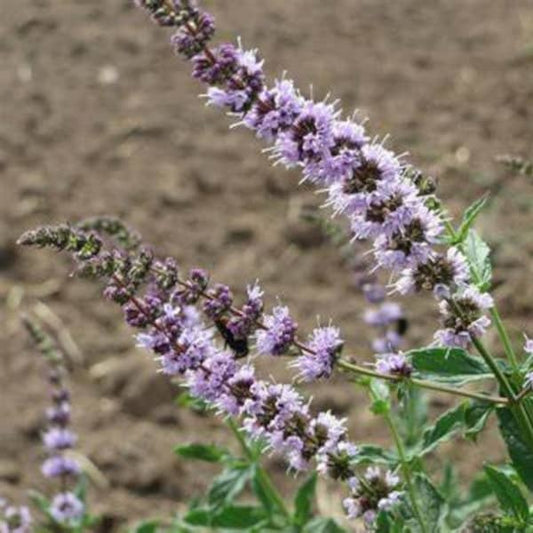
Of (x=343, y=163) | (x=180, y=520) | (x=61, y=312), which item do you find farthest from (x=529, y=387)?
(x=61, y=312)

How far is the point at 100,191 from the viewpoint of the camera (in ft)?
21.4

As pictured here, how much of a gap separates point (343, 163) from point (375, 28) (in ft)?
17.3

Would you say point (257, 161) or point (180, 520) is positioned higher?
point (257, 161)

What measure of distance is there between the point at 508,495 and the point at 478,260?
507 mm

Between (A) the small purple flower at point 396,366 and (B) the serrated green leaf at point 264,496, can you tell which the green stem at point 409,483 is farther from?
(B) the serrated green leaf at point 264,496

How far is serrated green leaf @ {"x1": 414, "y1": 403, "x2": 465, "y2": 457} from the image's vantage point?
112 inches

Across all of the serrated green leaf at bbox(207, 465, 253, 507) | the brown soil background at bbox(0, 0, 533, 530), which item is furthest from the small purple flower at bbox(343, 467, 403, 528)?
the brown soil background at bbox(0, 0, 533, 530)

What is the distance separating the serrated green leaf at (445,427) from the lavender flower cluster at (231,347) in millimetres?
281

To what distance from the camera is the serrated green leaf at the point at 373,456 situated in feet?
9.15

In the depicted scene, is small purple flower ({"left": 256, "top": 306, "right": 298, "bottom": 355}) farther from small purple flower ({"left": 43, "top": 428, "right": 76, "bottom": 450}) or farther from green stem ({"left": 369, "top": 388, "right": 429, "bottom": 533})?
small purple flower ({"left": 43, "top": 428, "right": 76, "bottom": 450})

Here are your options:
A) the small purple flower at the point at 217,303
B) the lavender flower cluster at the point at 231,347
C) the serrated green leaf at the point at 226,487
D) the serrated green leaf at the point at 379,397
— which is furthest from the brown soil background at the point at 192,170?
the small purple flower at the point at 217,303

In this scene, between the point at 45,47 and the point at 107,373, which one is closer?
the point at 107,373

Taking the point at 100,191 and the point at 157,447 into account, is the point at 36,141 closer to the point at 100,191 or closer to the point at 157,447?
the point at 100,191

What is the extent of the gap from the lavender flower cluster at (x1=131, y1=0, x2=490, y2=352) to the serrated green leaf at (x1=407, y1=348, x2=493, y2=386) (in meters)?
0.14
